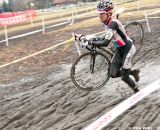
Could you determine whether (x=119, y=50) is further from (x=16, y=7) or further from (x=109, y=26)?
(x=16, y=7)

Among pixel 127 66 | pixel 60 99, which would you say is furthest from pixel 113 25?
pixel 60 99

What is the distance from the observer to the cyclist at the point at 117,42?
297 inches

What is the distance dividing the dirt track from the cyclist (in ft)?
1.45

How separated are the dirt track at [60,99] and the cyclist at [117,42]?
0.44 meters

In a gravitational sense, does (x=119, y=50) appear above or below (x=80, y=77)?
above

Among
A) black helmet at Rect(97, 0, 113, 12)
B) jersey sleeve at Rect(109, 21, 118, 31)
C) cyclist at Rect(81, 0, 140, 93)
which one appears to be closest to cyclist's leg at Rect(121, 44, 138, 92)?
cyclist at Rect(81, 0, 140, 93)

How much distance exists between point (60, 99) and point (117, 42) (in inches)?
68.8

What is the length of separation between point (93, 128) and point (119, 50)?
95.2 inches

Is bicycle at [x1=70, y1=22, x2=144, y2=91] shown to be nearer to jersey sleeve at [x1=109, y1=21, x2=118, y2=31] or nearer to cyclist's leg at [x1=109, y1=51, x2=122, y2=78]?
cyclist's leg at [x1=109, y1=51, x2=122, y2=78]

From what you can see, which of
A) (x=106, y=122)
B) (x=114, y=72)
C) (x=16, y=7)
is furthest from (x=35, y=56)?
(x=16, y=7)

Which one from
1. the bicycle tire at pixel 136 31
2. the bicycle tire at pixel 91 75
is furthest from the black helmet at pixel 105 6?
the bicycle tire at pixel 136 31

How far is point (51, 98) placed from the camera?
26.8 ft

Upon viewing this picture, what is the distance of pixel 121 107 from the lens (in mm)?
6859

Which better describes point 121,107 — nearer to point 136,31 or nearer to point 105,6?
point 105,6
